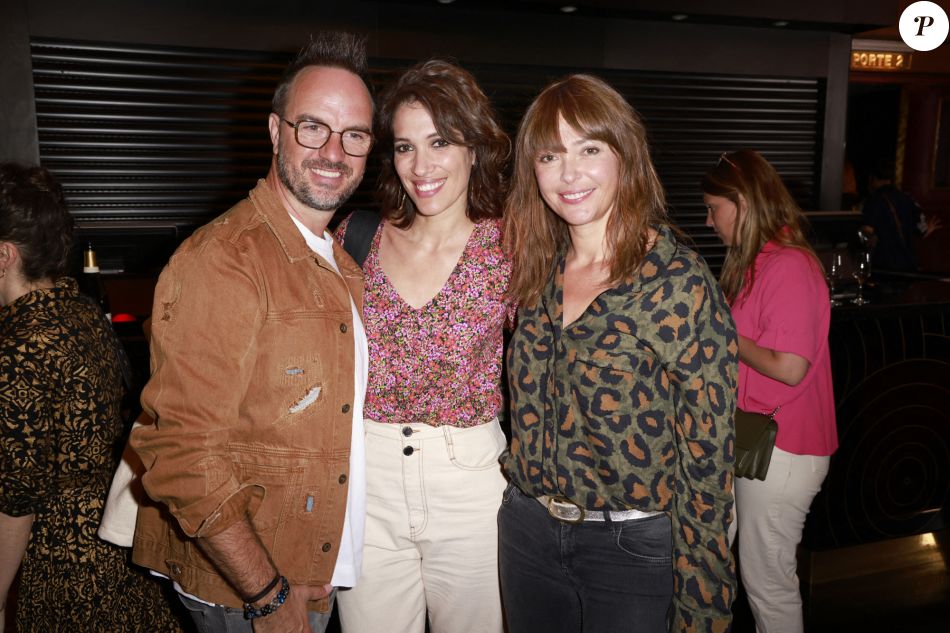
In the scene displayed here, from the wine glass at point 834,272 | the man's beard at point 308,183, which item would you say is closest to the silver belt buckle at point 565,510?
the man's beard at point 308,183

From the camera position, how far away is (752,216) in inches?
96.0

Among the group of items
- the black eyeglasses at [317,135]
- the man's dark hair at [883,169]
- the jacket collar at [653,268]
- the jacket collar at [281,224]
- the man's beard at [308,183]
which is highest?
the man's dark hair at [883,169]

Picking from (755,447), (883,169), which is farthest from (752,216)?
(883,169)

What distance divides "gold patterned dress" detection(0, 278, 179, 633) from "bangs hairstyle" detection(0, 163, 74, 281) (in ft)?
0.21

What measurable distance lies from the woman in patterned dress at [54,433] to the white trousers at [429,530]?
62 cm

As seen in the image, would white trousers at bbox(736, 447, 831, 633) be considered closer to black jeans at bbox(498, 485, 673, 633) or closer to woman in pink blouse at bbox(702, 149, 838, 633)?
woman in pink blouse at bbox(702, 149, 838, 633)

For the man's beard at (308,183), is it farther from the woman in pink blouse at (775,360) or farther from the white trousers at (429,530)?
the woman in pink blouse at (775,360)

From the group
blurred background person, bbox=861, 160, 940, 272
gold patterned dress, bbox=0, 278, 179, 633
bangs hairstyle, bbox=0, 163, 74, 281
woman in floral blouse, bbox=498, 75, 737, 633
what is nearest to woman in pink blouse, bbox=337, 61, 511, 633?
woman in floral blouse, bbox=498, 75, 737, 633

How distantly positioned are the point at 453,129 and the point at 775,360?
4.12 feet

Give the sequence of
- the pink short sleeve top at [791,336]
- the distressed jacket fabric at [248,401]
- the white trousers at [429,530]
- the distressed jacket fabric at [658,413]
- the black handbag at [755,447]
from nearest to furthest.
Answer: the distressed jacket fabric at [248,401], the distressed jacket fabric at [658,413], the white trousers at [429,530], the black handbag at [755,447], the pink short sleeve top at [791,336]

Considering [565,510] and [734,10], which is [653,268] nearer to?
[565,510]

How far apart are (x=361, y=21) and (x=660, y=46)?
7.64 feet

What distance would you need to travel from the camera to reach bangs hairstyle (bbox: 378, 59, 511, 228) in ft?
6.04

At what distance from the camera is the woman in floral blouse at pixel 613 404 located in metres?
1.43
